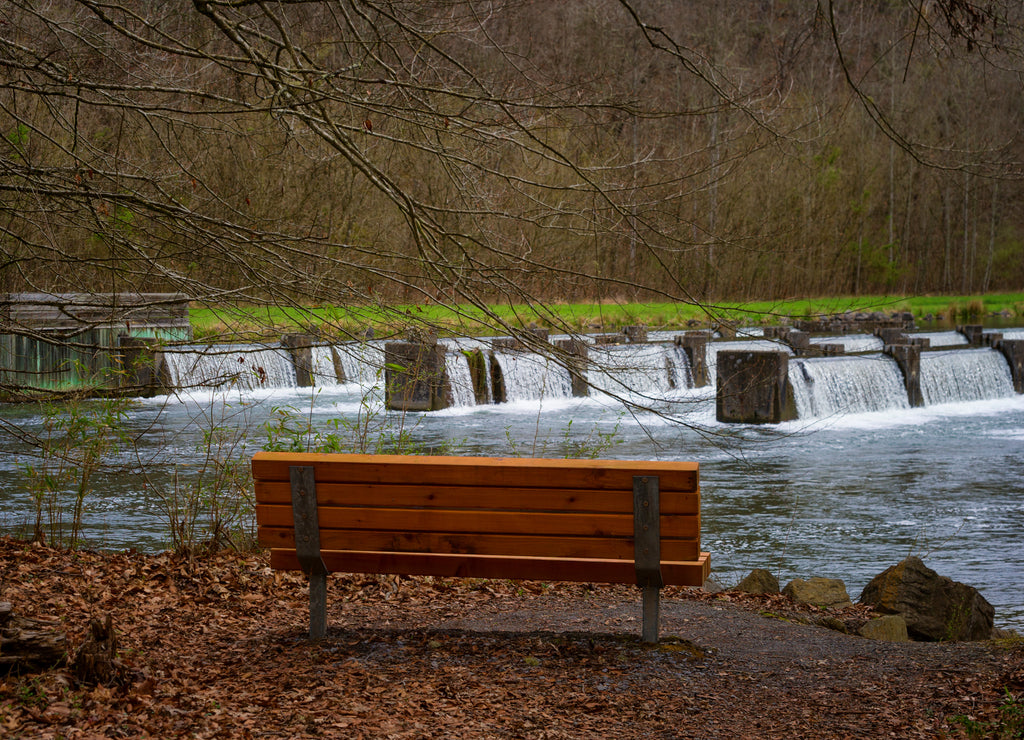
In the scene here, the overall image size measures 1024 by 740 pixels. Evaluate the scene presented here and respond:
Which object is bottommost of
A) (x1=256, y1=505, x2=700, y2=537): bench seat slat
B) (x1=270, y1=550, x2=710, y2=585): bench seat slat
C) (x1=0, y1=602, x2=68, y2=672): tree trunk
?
(x1=0, y1=602, x2=68, y2=672): tree trunk

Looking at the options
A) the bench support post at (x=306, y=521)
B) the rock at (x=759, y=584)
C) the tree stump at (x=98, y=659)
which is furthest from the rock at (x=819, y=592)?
the tree stump at (x=98, y=659)

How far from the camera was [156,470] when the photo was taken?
34.6 ft

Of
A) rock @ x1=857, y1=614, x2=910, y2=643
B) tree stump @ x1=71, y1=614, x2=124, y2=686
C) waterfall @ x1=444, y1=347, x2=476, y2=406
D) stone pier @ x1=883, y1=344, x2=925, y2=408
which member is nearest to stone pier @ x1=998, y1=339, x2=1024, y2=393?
stone pier @ x1=883, y1=344, x2=925, y2=408

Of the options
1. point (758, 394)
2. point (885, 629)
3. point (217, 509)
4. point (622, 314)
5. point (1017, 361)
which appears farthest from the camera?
point (622, 314)

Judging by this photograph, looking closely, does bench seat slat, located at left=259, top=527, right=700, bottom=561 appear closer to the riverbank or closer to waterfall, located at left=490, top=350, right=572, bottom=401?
the riverbank

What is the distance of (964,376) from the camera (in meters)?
18.9

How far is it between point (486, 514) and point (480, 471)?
19cm

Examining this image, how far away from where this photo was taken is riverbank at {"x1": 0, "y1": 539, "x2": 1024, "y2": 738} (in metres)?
3.32

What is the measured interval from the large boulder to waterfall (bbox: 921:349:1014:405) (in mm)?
12698

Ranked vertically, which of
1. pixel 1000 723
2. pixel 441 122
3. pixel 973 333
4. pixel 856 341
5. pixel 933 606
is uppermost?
pixel 441 122

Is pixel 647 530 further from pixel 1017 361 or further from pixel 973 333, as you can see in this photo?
pixel 973 333

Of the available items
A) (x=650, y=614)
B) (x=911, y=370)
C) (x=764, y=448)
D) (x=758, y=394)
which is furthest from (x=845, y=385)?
(x=650, y=614)

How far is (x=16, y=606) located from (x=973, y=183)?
1642 inches

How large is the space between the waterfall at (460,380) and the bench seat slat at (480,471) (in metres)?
12.6
